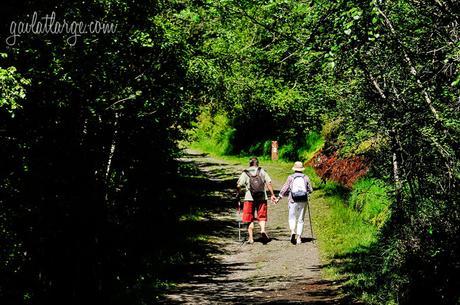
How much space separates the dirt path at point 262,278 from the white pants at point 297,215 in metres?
0.38

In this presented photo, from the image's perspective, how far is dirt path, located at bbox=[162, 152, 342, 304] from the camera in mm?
9234

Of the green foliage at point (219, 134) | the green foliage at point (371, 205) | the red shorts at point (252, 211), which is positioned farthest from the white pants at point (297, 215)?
the green foliage at point (219, 134)

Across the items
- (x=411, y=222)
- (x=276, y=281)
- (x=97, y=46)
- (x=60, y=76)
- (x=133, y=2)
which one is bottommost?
(x=276, y=281)

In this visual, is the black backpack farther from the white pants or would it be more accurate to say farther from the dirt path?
the dirt path

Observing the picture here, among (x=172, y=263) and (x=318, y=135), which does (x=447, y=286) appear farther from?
(x=318, y=135)

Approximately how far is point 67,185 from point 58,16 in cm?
263

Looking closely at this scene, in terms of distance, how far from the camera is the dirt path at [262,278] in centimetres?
923

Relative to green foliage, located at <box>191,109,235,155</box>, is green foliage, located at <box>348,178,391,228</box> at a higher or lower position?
lower

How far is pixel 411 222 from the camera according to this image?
8.03 meters

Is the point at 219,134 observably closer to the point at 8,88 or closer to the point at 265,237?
the point at 265,237

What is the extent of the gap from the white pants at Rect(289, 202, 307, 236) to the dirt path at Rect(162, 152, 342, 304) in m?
0.38

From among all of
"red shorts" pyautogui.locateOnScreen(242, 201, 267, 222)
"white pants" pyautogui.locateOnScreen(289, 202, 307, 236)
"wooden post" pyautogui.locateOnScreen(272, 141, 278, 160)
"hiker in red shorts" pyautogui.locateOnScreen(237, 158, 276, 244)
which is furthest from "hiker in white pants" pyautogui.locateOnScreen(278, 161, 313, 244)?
"wooden post" pyautogui.locateOnScreen(272, 141, 278, 160)

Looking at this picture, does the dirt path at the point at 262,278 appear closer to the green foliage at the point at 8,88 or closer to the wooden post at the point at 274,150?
the green foliage at the point at 8,88

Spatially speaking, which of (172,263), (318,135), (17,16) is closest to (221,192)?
(318,135)
